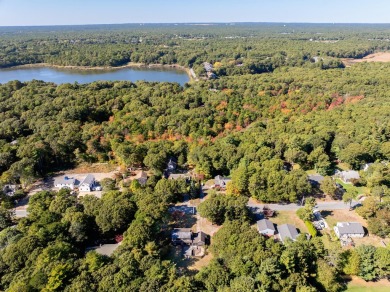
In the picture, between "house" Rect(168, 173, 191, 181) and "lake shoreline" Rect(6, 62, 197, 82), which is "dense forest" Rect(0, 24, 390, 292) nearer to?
"house" Rect(168, 173, 191, 181)

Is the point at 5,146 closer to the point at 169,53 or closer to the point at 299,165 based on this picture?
the point at 299,165

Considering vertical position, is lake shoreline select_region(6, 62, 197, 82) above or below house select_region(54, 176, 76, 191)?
above

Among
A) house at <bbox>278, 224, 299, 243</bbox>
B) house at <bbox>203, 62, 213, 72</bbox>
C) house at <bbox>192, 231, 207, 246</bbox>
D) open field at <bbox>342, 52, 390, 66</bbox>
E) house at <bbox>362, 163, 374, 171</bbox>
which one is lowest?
house at <bbox>192, 231, 207, 246</bbox>

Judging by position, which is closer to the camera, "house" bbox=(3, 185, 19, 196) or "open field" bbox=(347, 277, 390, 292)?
"open field" bbox=(347, 277, 390, 292)

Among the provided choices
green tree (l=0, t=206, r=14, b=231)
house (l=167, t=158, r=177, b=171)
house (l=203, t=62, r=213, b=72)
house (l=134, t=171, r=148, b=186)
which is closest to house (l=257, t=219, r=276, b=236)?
house (l=134, t=171, r=148, b=186)

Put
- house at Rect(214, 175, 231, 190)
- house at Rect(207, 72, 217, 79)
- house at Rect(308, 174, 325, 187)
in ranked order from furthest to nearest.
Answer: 1. house at Rect(207, 72, 217, 79)
2. house at Rect(214, 175, 231, 190)
3. house at Rect(308, 174, 325, 187)

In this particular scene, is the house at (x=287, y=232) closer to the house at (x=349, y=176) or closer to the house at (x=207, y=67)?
the house at (x=349, y=176)
